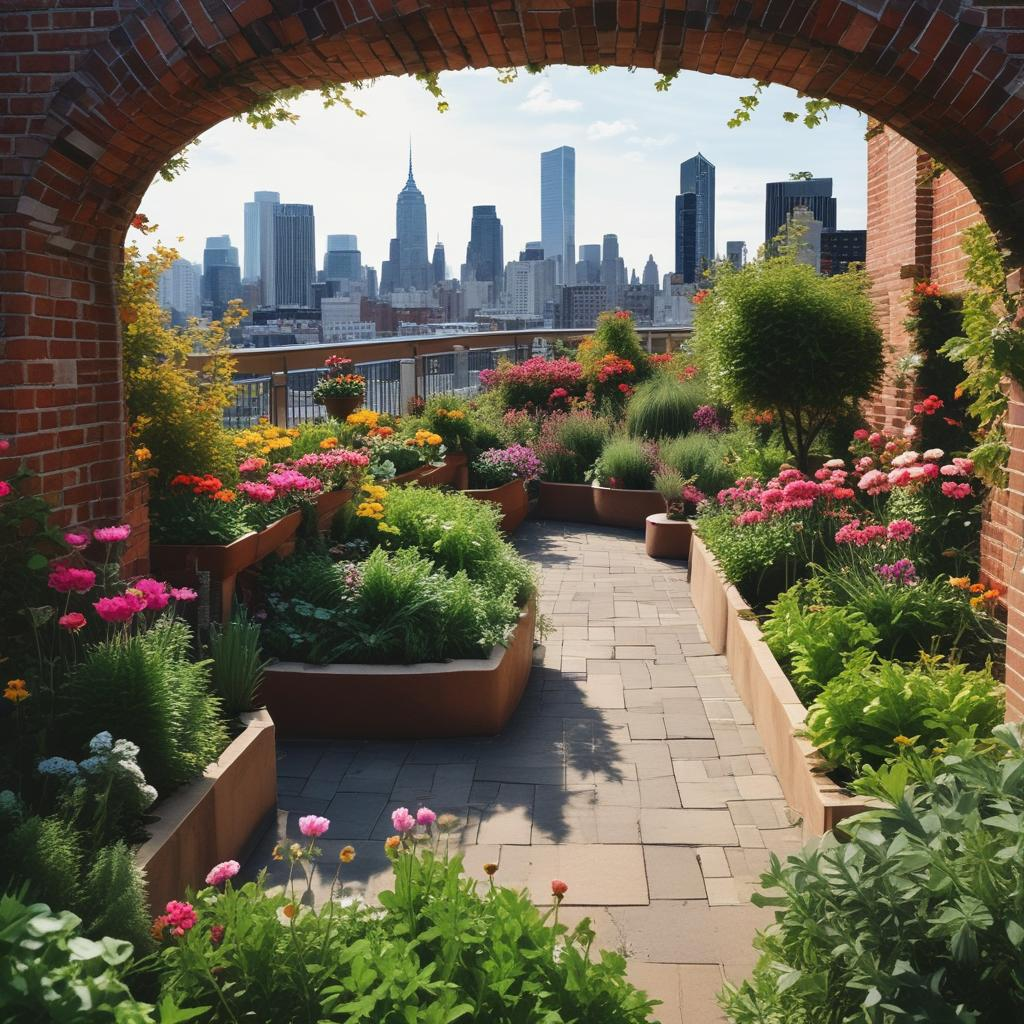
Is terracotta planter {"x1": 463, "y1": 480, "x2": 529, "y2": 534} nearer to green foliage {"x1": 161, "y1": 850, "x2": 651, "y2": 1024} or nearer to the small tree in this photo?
the small tree

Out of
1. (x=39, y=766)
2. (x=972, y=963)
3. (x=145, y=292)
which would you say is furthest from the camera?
(x=145, y=292)

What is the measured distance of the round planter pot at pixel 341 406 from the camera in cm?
1031

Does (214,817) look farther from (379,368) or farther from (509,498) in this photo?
(379,368)

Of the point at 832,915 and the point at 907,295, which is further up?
the point at 907,295

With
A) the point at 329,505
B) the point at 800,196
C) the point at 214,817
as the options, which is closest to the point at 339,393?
the point at 329,505

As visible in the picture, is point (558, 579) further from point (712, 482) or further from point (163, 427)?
point (163, 427)

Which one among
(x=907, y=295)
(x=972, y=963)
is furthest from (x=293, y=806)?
(x=907, y=295)

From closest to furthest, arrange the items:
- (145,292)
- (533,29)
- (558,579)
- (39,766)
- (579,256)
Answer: (39,766), (533,29), (145,292), (558,579), (579,256)

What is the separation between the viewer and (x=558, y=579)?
923 cm

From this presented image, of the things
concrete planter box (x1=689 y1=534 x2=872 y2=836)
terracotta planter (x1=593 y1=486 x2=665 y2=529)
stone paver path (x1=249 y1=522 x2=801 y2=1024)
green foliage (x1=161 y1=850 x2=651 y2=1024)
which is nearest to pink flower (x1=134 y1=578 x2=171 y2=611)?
stone paver path (x1=249 y1=522 x2=801 y2=1024)

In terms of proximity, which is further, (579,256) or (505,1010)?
(579,256)

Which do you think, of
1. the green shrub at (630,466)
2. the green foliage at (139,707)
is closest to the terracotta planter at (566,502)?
the green shrub at (630,466)

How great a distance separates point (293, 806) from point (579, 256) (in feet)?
Result: 535

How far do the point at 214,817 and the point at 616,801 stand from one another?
1.76 metres
